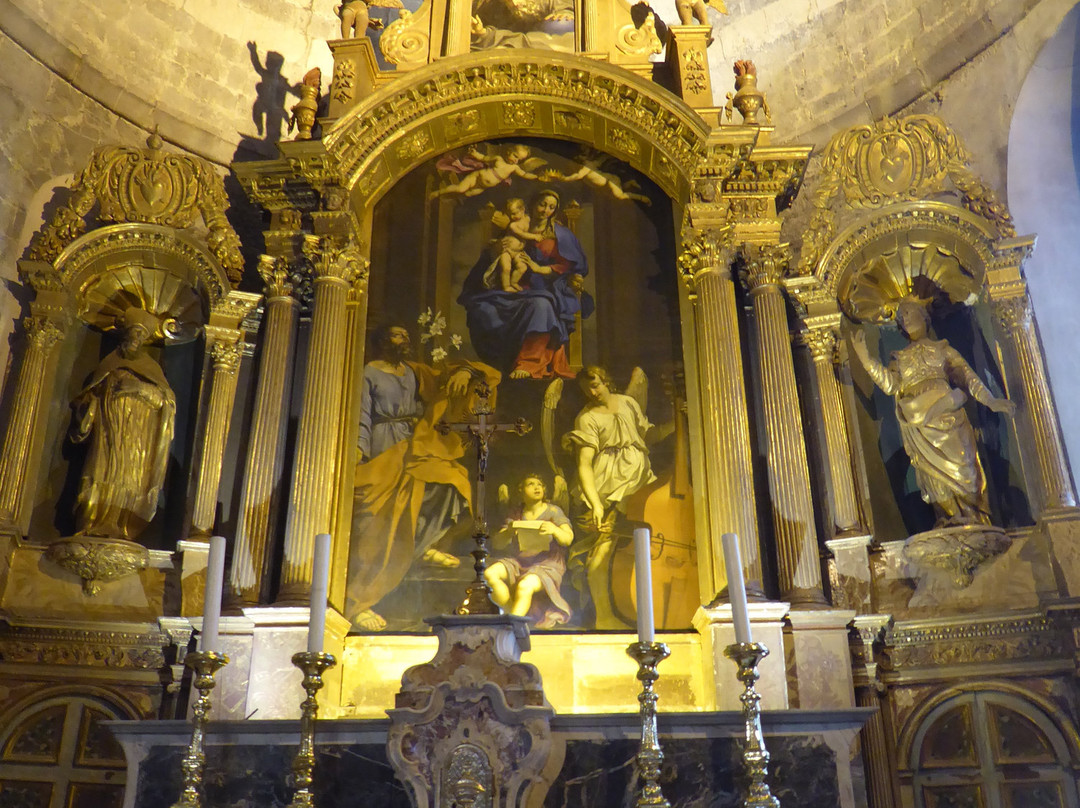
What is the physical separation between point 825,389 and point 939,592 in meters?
1.64

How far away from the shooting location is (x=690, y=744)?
5.05 meters

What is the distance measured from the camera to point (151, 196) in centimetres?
849

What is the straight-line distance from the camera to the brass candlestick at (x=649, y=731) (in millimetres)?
4535

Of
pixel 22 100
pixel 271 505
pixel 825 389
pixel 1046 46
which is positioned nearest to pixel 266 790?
pixel 271 505

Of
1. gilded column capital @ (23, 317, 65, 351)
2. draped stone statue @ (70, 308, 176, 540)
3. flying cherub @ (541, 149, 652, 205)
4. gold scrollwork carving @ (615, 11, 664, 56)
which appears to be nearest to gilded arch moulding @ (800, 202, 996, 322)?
flying cherub @ (541, 149, 652, 205)

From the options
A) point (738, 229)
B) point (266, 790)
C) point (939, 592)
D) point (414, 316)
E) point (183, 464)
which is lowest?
point (266, 790)

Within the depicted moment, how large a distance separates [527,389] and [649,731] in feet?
11.9

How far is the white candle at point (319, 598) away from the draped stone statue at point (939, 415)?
13.8 ft

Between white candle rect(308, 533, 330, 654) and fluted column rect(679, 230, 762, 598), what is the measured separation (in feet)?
9.61

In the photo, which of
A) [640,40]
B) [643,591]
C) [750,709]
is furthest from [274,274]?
[750,709]

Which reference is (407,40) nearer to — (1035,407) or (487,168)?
(487,168)

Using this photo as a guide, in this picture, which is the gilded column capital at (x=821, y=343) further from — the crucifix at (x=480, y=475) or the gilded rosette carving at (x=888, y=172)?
the crucifix at (x=480, y=475)

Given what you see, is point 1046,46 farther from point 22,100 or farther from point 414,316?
point 22,100

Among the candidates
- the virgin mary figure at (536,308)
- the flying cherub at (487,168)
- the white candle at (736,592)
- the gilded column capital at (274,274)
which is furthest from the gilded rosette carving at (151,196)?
the white candle at (736,592)
